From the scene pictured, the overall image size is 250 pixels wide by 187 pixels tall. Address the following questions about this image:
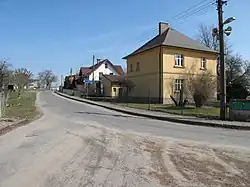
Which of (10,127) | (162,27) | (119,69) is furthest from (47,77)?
(10,127)

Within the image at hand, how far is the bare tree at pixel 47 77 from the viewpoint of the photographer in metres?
153

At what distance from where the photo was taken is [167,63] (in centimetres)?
3919

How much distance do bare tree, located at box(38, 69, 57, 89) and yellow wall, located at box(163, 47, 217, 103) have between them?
119955 millimetres

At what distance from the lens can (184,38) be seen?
145 feet

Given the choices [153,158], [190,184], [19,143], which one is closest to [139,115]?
[19,143]

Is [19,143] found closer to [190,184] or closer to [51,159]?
[51,159]

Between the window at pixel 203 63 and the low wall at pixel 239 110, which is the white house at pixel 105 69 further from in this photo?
the low wall at pixel 239 110

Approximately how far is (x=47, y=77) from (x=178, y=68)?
123083mm

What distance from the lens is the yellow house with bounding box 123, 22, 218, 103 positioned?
39.0 meters

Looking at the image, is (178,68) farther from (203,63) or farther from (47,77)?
(47,77)

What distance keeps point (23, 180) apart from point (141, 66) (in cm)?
3948

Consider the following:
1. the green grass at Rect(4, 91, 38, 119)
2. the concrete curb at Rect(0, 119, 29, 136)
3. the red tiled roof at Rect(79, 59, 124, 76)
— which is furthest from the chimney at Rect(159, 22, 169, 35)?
the red tiled roof at Rect(79, 59, 124, 76)

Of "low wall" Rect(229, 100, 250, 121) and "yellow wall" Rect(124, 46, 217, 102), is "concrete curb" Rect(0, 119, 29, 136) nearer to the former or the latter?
"low wall" Rect(229, 100, 250, 121)

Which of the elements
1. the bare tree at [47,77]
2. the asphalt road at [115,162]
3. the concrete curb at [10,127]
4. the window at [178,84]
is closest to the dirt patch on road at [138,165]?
the asphalt road at [115,162]
